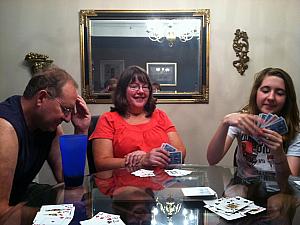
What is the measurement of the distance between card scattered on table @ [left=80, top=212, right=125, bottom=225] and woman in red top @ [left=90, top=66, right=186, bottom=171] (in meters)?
0.73

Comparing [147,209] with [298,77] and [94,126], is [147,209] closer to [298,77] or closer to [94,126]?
[94,126]

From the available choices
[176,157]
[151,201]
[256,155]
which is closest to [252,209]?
[151,201]

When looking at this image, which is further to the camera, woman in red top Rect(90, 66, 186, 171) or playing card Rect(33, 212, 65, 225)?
woman in red top Rect(90, 66, 186, 171)

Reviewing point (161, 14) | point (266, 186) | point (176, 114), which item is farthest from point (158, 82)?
point (266, 186)

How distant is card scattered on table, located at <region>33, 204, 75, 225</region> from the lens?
1.08m

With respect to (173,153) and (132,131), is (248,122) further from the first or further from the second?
(132,131)

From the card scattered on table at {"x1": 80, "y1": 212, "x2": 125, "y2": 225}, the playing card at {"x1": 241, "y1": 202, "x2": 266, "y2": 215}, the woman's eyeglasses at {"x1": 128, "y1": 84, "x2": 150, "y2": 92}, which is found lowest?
the playing card at {"x1": 241, "y1": 202, "x2": 266, "y2": 215}

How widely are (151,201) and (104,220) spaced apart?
311mm

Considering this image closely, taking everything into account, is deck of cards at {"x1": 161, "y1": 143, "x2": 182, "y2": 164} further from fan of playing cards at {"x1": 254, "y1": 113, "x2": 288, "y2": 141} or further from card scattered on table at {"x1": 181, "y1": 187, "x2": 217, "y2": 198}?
fan of playing cards at {"x1": 254, "y1": 113, "x2": 288, "y2": 141}

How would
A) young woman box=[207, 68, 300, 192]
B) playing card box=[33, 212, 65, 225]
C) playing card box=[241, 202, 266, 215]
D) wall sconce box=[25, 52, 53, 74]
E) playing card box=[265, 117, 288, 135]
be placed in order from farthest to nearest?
wall sconce box=[25, 52, 53, 74] < young woman box=[207, 68, 300, 192] < playing card box=[265, 117, 288, 135] < playing card box=[241, 202, 266, 215] < playing card box=[33, 212, 65, 225]

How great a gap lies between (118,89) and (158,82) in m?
0.96

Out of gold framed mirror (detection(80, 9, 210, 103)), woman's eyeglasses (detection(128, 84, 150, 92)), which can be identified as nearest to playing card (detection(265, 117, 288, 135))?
woman's eyeglasses (detection(128, 84, 150, 92))

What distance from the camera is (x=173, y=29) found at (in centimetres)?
312

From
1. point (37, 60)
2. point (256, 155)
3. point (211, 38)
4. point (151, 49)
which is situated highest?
point (211, 38)
